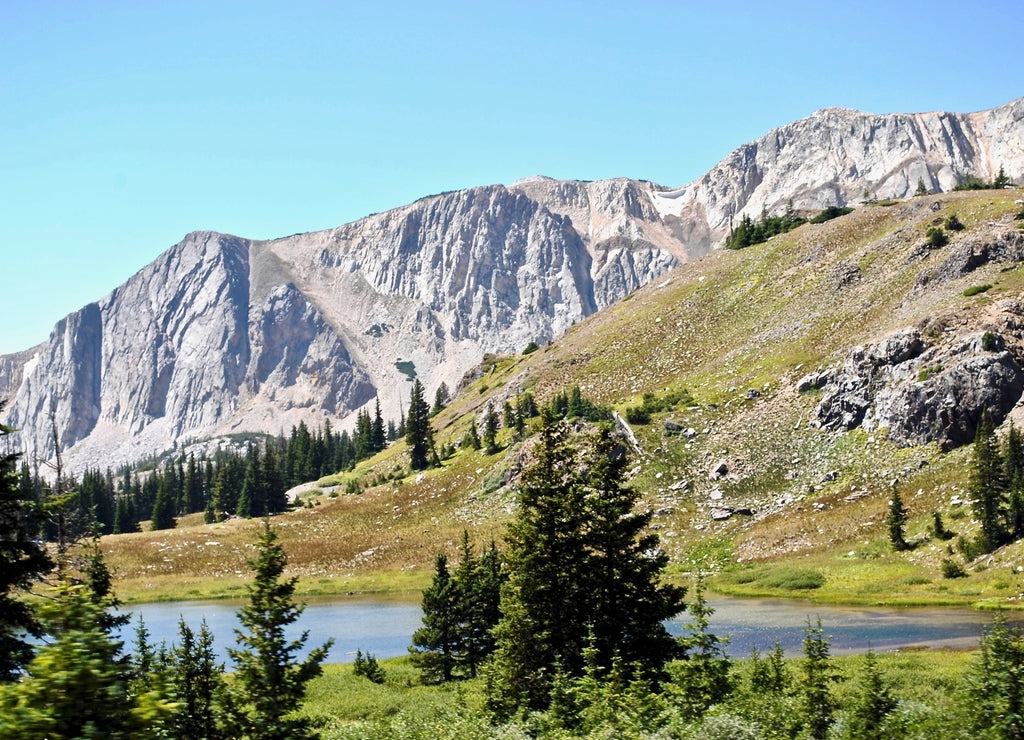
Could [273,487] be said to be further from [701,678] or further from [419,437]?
[701,678]

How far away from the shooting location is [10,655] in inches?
698

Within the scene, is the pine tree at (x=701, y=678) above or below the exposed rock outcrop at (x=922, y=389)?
below

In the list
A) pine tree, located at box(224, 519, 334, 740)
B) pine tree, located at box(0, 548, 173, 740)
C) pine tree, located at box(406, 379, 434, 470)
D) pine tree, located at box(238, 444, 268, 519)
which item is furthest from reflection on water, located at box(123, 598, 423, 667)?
pine tree, located at box(406, 379, 434, 470)

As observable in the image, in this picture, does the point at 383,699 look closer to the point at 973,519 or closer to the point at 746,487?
the point at 973,519

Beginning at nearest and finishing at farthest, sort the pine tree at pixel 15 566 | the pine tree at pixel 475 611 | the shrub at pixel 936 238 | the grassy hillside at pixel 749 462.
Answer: the pine tree at pixel 15 566 < the pine tree at pixel 475 611 < the grassy hillside at pixel 749 462 < the shrub at pixel 936 238

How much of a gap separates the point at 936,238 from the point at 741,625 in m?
77.1

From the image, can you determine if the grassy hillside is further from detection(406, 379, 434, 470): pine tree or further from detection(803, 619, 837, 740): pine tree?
detection(803, 619, 837, 740): pine tree

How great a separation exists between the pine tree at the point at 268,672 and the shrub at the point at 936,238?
358 ft

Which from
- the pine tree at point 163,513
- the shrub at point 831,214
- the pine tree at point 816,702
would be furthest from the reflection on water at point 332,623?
the shrub at point 831,214

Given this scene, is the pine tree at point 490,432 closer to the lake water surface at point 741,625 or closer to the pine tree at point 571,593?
the lake water surface at point 741,625

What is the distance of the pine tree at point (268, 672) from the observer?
59.9 feet

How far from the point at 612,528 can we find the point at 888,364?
6888cm

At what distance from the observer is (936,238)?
106688 millimetres

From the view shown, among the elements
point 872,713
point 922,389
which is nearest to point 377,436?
point 922,389
